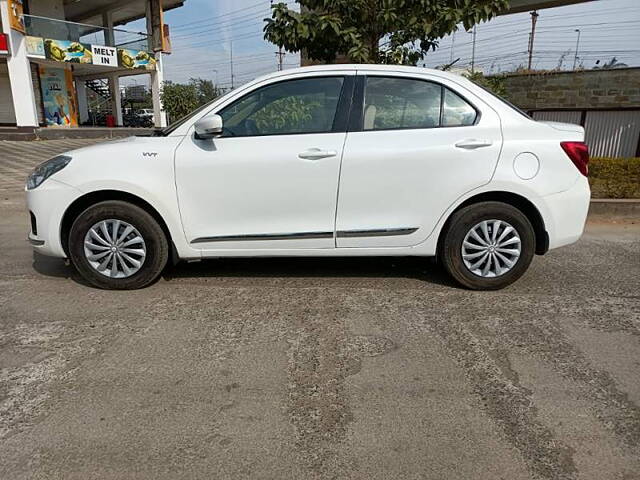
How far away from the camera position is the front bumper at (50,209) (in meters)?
3.90

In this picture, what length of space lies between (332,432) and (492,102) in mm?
2989

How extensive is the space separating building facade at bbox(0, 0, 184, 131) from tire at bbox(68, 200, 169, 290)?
1866 cm

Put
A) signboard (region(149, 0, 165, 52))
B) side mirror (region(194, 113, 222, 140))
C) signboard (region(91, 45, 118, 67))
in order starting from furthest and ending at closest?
signboard (region(149, 0, 165, 52)) < signboard (region(91, 45, 118, 67)) < side mirror (region(194, 113, 222, 140))

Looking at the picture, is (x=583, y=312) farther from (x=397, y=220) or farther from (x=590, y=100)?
(x=590, y=100)

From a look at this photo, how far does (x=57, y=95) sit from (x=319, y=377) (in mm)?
26388

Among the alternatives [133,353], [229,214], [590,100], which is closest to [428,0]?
[229,214]

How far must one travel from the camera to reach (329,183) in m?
3.87

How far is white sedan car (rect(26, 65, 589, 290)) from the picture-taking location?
3848mm

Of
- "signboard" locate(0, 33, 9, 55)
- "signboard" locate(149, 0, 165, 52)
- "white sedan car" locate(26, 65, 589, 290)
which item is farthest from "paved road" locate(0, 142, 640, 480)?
"signboard" locate(149, 0, 165, 52)

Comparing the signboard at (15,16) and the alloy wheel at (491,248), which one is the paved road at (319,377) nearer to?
the alloy wheel at (491,248)

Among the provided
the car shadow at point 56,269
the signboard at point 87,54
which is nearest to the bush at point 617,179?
the car shadow at point 56,269

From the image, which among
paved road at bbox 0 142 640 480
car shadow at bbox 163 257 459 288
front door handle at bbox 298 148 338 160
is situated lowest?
paved road at bbox 0 142 640 480

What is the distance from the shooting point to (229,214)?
3.93 meters

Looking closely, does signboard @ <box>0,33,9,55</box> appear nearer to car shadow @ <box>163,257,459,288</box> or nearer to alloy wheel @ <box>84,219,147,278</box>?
car shadow @ <box>163,257,459,288</box>
